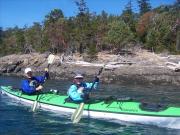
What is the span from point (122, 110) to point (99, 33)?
3349cm

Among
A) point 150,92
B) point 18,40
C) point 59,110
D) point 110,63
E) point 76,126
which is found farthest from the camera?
point 18,40

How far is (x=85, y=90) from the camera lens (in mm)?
15555

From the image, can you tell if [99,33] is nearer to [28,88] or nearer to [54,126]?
[28,88]

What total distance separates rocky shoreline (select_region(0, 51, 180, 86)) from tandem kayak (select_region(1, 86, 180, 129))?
1477 centimetres

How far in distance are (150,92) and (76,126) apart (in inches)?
454

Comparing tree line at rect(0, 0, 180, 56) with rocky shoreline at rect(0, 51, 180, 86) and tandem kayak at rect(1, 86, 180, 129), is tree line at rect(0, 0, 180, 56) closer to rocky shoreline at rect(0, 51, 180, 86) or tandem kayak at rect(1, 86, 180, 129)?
rocky shoreline at rect(0, 51, 180, 86)

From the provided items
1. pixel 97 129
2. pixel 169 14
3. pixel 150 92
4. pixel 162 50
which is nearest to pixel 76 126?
pixel 97 129

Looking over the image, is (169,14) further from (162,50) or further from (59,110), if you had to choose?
(59,110)

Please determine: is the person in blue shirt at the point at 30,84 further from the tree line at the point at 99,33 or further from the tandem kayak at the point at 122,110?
the tree line at the point at 99,33

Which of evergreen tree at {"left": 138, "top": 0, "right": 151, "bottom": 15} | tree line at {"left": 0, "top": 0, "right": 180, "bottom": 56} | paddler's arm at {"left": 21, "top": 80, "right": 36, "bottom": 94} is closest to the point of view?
paddler's arm at {"left": 21, "top": 80, "right": 36, "bottom": 94}

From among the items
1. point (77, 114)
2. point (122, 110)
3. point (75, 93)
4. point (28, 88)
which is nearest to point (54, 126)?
point (77, 114)

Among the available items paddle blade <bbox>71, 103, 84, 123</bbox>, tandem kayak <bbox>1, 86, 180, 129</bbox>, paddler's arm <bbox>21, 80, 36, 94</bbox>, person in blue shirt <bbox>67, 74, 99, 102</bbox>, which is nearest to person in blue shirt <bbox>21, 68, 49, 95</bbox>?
paddler's arm <bbox>21, 80, 36, 94</bbox>

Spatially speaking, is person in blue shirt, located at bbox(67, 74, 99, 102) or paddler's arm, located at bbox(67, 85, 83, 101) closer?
person in blue shirt, located at bbox(67, 74, 99, 102)

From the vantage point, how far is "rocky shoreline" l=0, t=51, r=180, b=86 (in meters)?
30.0
